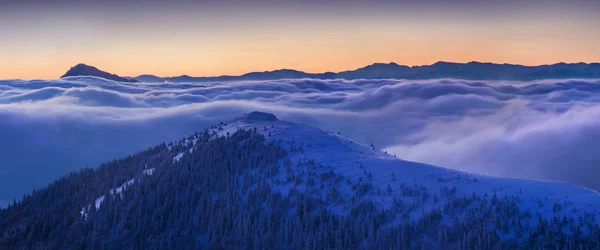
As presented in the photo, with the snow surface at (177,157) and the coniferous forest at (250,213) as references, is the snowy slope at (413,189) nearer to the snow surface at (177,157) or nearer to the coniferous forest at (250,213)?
the coniferous forest at (250,213)

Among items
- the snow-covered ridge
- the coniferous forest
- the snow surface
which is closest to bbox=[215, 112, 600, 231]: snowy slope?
the coniferous forest

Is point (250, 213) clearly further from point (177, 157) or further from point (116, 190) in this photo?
point (116, 190)

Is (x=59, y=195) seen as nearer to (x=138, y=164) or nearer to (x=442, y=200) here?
(x=138, y=164)

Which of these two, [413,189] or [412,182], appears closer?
[413,189]

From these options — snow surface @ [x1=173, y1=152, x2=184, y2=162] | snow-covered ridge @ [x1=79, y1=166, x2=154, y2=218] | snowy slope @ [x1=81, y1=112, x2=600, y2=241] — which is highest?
snowy slope @ [x1=81, y1=112, x2=600, y2=241]

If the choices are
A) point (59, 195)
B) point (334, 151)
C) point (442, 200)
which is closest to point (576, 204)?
point (442, 200)

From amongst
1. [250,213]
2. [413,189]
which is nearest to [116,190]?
[250,213]

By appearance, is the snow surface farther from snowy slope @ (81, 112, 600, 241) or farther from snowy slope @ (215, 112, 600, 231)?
snowy slope @ (215, 112, 600, 231)

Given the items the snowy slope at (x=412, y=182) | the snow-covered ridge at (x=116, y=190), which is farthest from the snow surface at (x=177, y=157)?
the snowy slope at (x=412, y=182)
